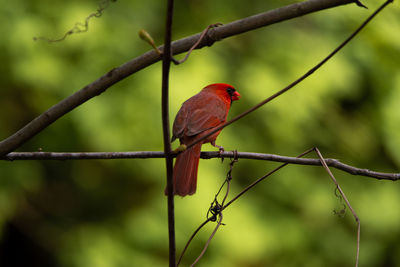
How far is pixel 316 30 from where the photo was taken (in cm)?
434

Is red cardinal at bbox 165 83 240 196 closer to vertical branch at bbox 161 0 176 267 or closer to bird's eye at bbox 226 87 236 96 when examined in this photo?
bird's eye at bbox 226 87 236 96

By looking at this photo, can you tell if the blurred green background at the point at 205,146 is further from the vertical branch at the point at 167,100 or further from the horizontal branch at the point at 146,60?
the vertical branch at the point at 167,100

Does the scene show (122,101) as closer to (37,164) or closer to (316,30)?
(37,164)

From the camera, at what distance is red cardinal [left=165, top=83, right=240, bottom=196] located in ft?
7.68

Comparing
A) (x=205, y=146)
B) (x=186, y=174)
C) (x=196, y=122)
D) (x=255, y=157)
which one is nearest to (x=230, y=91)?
(x=205, y=146)

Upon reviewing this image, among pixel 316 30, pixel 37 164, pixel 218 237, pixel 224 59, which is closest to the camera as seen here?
pixel 218 237

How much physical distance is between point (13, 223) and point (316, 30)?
2780 millimetres

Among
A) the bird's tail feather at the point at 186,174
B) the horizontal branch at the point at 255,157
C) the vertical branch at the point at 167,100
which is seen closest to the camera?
the vertical branch at the point at 167,100

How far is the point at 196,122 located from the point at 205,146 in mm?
458

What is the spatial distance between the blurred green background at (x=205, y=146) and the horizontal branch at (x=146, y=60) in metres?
1.86

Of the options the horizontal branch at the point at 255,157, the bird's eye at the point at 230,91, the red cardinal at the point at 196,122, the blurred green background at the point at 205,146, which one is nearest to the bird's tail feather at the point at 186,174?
the red cardinal at the point at 196,122

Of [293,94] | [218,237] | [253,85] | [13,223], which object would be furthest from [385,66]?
[13,223]

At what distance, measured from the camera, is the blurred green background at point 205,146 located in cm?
329

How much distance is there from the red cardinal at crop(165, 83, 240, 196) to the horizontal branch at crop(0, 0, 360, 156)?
39.6 inches
